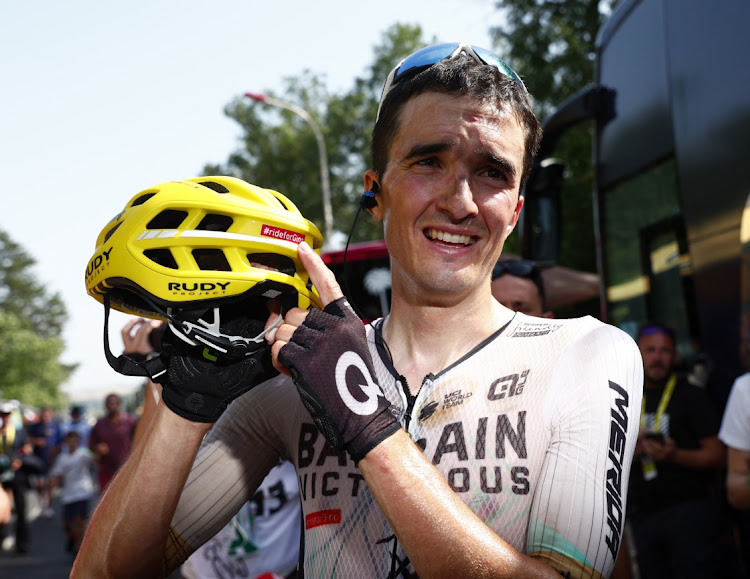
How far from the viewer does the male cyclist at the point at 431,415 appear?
1836 millimetres

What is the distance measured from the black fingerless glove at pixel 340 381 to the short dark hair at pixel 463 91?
59 centimetres

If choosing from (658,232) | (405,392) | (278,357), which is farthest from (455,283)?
(658,232)

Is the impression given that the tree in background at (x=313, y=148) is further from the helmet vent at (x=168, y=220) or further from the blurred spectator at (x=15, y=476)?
the helmet vent at (x=168, y=220)

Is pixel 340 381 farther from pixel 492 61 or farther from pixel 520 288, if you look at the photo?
pixel 520 288

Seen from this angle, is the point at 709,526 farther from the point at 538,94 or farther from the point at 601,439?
the point at 538,94

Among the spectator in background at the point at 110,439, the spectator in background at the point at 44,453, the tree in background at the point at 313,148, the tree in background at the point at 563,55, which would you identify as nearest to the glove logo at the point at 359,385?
the spectator in background at the point at 110,439

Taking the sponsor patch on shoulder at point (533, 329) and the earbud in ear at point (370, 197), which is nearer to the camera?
the sponsor patch on shoulder at point (533, 329)

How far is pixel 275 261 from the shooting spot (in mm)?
2117

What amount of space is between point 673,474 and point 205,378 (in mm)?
3871

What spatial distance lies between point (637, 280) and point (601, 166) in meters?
0.90

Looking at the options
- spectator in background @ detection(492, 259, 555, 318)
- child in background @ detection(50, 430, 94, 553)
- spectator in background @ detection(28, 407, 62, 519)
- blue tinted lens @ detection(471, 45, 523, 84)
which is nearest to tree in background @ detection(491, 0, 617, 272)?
child in background @ detection(50, 430, 94, 553)

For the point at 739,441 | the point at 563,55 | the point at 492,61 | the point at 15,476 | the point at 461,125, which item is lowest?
the point at 15,476

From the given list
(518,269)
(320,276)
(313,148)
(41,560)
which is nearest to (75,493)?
(41,560)

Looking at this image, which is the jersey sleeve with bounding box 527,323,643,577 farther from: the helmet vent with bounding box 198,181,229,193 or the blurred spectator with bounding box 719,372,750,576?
the blurred spectator with bounding box 719,372,750,576
